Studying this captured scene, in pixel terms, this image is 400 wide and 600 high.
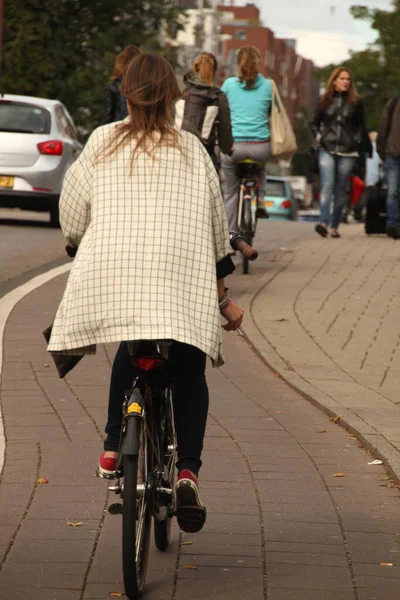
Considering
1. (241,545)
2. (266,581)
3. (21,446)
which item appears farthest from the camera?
(21,446)

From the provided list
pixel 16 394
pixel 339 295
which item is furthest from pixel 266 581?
pixel 339 295

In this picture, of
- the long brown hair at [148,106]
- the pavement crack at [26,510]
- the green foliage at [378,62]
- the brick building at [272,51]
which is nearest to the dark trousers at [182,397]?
the pavement crack at [26,510]

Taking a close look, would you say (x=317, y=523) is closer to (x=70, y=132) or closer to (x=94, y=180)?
(x=94, y=180)

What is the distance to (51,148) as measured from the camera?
18125 millimetres

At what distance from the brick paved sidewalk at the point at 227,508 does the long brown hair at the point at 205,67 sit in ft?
15.2

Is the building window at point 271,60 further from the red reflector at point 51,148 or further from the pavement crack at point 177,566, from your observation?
the pavement crack at point 177,566

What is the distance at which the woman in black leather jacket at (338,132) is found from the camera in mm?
16812

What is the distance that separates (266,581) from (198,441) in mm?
523

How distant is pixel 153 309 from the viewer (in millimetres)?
4254

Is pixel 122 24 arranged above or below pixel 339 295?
below

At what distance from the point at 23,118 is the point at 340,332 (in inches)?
371

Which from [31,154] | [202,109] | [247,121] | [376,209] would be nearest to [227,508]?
[202,109]

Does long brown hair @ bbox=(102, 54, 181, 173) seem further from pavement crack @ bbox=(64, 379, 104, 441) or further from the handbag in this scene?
the handbag

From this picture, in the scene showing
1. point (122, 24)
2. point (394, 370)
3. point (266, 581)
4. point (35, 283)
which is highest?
point (266, 581)
